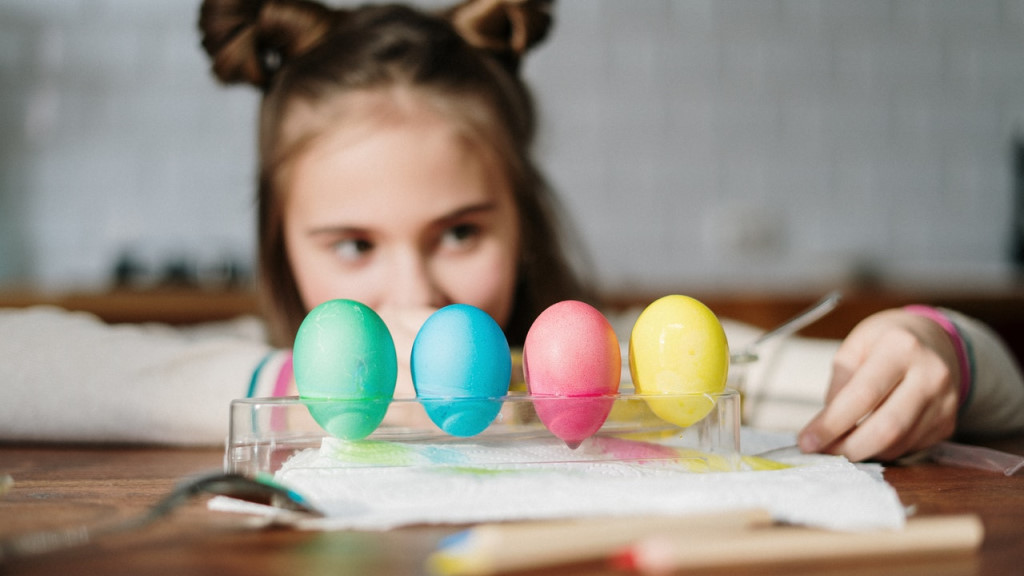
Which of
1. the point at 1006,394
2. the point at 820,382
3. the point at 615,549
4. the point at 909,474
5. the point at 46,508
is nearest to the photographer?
the point at 615,549

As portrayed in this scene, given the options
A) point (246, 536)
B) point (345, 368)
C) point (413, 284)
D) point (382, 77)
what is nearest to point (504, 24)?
point (382, 77)

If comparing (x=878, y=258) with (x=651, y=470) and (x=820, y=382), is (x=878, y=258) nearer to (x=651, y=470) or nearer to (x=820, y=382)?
(x=820, y=382)

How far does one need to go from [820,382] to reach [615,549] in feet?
2.23

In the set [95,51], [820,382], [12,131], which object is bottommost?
[820,382]

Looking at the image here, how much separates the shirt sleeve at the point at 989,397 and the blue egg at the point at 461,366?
49 cm

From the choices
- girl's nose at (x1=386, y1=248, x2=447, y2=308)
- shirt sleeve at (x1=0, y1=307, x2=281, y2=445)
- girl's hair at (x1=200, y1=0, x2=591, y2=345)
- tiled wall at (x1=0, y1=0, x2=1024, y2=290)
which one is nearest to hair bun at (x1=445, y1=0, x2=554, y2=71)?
girl's hair at (x1=200, y1=0, x2=591, y2=345)

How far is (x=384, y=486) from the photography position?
0.43 m

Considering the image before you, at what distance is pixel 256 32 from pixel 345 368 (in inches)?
29.1

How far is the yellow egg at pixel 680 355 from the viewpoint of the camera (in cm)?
52

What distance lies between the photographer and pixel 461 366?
508 mm

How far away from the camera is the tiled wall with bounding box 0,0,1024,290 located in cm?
230

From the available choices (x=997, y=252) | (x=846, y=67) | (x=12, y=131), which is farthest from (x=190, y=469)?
(x=997, y=252)

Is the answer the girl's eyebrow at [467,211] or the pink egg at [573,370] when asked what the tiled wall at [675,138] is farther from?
the pink egg at [573,370]

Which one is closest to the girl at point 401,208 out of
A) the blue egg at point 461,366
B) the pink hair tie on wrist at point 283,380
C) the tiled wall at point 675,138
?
the pink hair tie on wrist at point 283,380
